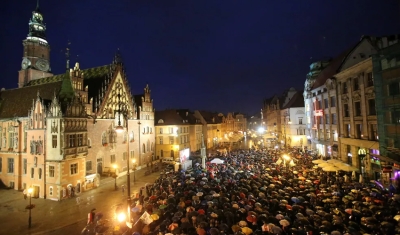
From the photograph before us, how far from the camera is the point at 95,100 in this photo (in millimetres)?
36781

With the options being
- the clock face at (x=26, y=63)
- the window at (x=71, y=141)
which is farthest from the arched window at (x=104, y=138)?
the clock face at (x=26, y=63)

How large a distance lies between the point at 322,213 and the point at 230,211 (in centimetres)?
590

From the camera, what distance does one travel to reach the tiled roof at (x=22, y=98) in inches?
1301

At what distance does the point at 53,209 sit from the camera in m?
23.6

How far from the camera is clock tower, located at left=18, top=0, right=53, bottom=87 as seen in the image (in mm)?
46219

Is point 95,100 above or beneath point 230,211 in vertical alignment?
above

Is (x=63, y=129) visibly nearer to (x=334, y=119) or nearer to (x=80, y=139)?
(x=80, y=139)

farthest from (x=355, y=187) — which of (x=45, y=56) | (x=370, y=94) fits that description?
(x=45, y=56)

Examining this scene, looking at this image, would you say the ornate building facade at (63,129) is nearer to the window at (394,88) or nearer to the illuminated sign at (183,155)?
the illuminated sign at (183,155)

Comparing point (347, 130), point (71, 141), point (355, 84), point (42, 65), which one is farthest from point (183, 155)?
point (42, 65)

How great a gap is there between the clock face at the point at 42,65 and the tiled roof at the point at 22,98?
1087 cm

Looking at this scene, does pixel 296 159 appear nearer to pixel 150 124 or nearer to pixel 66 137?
pixel 150 124

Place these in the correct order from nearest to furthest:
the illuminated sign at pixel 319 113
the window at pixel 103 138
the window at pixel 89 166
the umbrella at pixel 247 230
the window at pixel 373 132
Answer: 1. the umbrella at pixel 247 230
2. the window at pixel 373 132
3. the window at pixel 89 166
4. the window at pixel 103 138
5. the illuminated sign at pixel 319 113

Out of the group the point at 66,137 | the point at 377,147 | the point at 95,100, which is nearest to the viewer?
the point at 377,147
